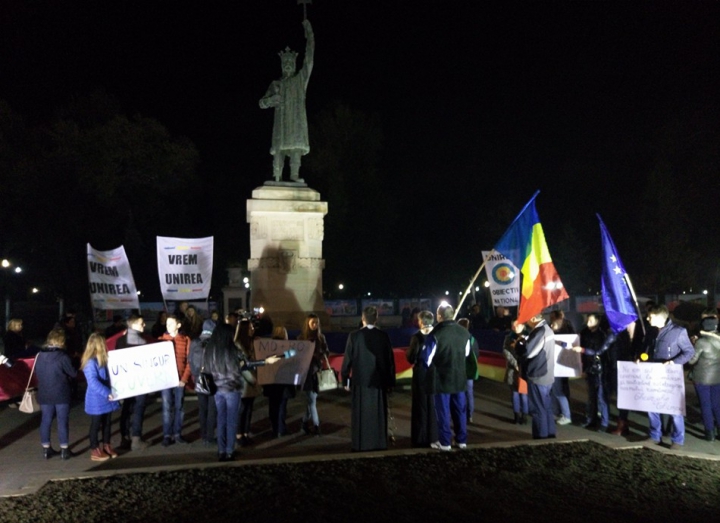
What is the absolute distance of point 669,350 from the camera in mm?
8289

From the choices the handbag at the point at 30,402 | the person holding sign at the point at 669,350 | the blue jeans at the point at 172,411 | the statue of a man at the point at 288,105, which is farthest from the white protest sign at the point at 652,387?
the statue of a man at the point at 288,105

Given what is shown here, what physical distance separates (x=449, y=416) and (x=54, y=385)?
4.52 meters

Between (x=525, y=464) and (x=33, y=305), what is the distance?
1584 inches

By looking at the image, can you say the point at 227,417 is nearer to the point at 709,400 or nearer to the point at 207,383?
the point at 207,383

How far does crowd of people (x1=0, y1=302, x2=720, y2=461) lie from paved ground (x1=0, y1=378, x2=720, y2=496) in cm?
25

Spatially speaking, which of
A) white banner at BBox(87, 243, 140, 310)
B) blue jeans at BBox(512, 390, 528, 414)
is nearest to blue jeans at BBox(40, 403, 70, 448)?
white banner at BBox(87, 243, 140, 310)

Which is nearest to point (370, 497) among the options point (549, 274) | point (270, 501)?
point (270, 501)

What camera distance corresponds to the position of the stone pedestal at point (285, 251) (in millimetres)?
15680

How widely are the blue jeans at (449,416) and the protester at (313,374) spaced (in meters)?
1.94

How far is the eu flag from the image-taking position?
28.6 feet

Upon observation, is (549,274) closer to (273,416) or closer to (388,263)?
(273,416)

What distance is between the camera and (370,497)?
5.85 meters

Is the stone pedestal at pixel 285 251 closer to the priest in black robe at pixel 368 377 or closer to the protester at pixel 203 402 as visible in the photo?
the protester at pixel 203 402

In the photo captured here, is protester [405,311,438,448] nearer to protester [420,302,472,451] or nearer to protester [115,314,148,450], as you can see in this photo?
protester [420,302,472,451]
